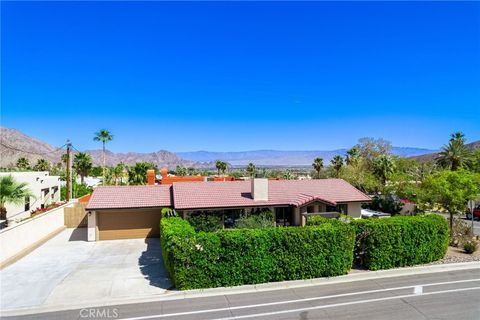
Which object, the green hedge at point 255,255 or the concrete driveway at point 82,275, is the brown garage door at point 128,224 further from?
the green hedge at point 255,255

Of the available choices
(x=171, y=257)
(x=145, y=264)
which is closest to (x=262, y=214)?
(x=145, y=264)

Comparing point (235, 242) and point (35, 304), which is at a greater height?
point (235, 242)

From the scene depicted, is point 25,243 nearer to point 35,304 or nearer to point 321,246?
point 35,304

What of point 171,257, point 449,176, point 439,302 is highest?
point 449,176

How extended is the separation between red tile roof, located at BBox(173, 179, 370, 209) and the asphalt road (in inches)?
455

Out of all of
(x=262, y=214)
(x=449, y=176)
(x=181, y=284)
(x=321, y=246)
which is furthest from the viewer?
(x=262, y=214)

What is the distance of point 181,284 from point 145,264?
5.08m

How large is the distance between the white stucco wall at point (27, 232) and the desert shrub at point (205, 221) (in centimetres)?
1027

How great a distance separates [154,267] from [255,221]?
8705mm

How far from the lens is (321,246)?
1589 cm

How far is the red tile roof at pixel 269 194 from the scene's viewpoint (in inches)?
1024

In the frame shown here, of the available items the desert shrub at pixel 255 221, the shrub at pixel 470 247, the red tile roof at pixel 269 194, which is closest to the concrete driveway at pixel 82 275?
the red tile roof at pixel 269 194

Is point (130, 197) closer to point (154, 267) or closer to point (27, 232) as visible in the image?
point (27, 232)

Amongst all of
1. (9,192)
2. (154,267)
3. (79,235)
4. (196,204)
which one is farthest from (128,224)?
(154,267)
